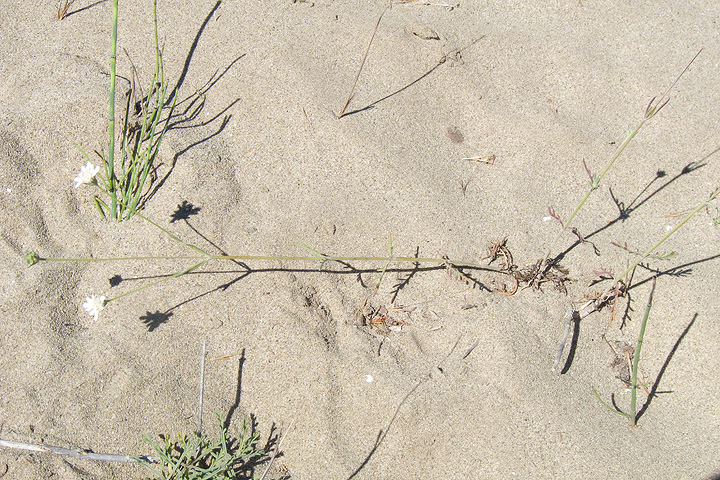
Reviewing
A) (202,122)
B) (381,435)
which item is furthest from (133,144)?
(381,435)

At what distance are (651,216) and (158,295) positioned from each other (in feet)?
6.10

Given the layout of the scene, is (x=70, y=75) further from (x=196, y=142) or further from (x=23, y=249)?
(x=23, y=249)

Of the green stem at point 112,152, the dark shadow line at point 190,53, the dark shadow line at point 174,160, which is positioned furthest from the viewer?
the dark shadow line at point 190,53

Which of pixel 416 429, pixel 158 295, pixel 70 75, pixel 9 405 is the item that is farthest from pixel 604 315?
pixel 70 75

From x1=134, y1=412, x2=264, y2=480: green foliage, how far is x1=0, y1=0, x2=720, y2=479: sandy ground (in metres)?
0.06

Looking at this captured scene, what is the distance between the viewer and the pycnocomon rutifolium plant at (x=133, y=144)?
174 cm

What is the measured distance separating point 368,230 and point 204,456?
937mm

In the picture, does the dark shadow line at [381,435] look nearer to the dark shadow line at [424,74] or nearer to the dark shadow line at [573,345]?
the dark shadow line at [573,345]

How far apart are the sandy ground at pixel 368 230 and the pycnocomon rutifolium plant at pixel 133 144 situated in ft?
0.18

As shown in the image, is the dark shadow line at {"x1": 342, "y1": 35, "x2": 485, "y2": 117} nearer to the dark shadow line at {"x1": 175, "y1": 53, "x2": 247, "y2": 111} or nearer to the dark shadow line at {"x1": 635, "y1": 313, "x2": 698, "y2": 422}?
the dark shadow line at {"x1": 175, "y1": 53, "x2": 247, "y2": 111}

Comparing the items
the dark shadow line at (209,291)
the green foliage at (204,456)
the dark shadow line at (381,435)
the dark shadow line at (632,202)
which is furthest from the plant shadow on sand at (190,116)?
the dark shadow line at (632,202)

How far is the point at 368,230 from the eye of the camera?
1822mm

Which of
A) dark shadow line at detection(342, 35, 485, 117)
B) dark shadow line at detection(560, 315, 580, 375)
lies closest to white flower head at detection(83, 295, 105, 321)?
dark shadow line at detection(342, 35, 485, 117)

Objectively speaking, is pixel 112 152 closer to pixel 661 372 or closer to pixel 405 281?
pixel 405 281
